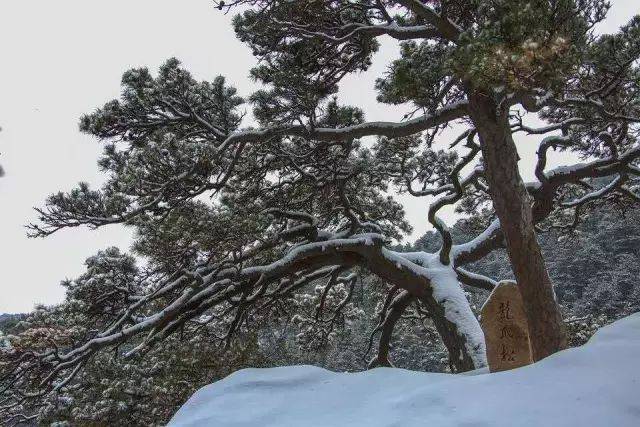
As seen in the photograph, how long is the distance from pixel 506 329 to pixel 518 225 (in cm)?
120

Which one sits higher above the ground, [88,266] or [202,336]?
[88,266]

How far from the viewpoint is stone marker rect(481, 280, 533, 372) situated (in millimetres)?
4777

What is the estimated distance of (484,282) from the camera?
28.4ft

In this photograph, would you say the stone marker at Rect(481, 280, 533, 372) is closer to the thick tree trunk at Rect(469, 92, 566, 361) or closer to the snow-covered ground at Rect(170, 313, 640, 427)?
the thick tree trunk at Rect(469, 92, 566, 361)

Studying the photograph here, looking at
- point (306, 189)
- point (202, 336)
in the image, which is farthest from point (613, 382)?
point (202, 336)

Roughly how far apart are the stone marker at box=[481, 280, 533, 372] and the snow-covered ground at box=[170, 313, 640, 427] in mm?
1757

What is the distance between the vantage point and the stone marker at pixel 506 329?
188 inches

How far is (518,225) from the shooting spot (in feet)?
16.8

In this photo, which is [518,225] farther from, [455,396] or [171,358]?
[171,358]

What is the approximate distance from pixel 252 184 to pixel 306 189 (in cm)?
139

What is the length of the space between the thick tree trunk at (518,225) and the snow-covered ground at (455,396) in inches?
61.4

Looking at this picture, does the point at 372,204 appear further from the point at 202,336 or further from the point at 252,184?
the point at 202,336

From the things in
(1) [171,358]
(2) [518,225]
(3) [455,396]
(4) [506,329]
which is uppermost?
(2) [518,225]

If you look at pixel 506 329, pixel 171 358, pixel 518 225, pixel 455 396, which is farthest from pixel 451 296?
pixel 171 358
